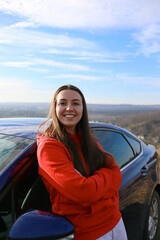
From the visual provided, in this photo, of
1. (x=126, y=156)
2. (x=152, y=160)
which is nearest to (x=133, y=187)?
(x=126, y=156)

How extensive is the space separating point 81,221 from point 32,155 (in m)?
0.55

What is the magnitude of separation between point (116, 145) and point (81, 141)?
0.94 metres

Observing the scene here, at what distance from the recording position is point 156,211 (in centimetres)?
311

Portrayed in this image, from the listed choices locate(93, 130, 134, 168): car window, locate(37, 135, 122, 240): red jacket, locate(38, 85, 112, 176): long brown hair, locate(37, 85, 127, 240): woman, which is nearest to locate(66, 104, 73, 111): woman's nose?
locate(37, 85, 127, 240): woman

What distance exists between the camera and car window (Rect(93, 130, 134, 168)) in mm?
2492

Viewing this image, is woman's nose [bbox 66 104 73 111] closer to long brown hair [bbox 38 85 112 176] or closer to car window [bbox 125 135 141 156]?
long brown hair [bbox 38 85 112 176]

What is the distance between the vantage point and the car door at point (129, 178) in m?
2.27

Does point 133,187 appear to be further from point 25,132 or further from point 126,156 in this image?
point 25,132

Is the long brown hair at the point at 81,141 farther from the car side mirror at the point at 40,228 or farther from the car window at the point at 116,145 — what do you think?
the car window at the point at 116,145

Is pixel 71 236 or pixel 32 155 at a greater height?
pixel 32 155

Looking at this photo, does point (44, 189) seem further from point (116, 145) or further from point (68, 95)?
point (116, 145)

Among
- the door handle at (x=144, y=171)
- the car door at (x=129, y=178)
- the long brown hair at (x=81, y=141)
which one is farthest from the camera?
the door handle at (x=144, y=171)

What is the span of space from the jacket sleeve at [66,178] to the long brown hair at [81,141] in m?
0.08

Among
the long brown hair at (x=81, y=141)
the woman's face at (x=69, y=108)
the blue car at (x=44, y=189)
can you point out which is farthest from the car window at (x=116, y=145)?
the woman's face at (x=69, y=108)
